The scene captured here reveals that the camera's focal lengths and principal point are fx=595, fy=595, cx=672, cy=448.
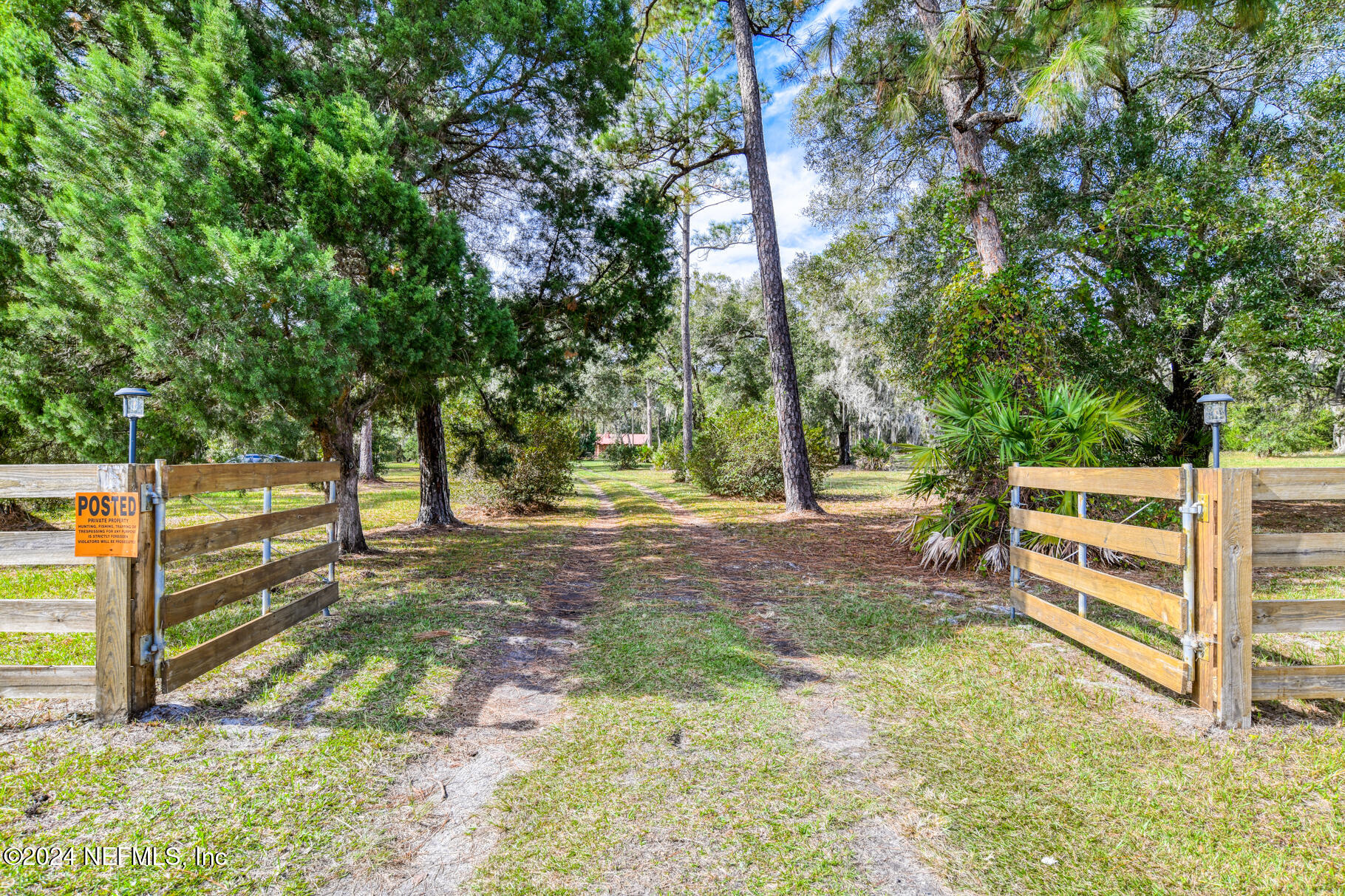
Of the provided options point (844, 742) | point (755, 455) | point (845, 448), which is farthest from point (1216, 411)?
point (845, 448)

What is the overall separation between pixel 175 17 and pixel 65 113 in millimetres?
1637

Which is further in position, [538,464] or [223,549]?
[538,464]

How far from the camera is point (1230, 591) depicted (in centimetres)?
286

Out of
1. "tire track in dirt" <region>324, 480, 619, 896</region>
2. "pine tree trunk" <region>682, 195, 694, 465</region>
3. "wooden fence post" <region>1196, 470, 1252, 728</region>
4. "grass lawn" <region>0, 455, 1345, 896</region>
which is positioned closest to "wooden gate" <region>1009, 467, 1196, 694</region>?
"wooden fence post" <region>1196, 470, 1252, 728</region>

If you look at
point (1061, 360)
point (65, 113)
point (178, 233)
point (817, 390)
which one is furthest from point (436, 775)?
point (817, 390)

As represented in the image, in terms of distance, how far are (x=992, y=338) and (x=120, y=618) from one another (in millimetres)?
8510

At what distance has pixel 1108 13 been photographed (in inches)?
295

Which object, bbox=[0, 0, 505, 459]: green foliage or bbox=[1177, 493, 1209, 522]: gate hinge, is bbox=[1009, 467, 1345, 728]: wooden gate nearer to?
bbox=[1177, 493, 1209, 522]: gate hinge

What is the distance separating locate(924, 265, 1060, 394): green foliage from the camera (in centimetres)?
740

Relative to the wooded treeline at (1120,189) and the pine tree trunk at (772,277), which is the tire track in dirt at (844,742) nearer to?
the wooded treeline at (1120,189)

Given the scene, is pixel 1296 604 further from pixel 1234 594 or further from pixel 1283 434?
pixel 1283 434

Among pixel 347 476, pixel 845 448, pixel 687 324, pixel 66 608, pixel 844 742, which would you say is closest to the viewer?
pixel 844 742

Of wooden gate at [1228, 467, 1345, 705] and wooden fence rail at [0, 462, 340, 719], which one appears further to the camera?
wooden fence rail at [0, 462, 340, 719]

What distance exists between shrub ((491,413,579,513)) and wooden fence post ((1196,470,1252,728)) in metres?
11.0
